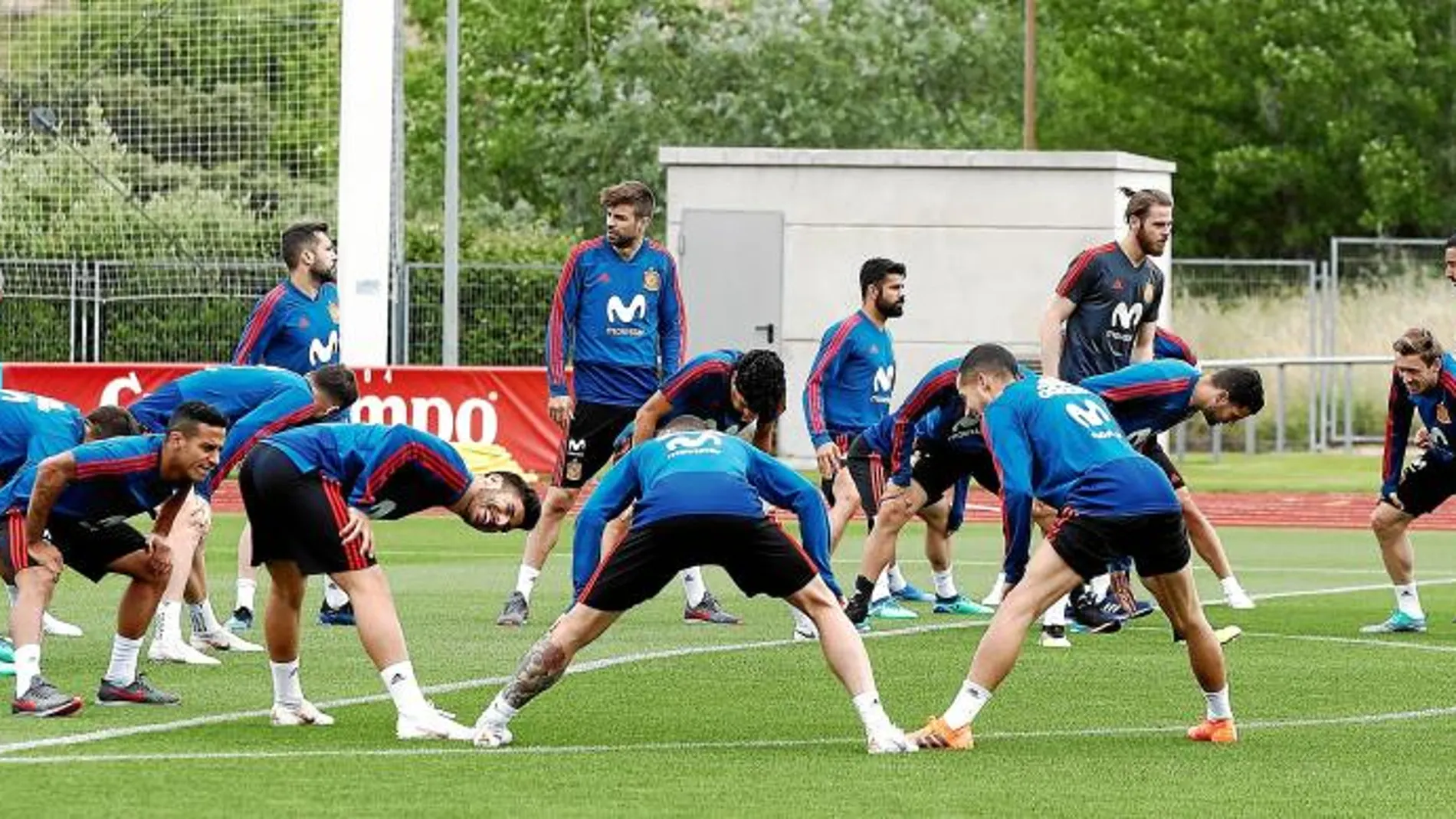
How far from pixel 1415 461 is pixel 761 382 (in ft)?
20.4

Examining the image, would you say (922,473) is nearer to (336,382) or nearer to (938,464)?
(938,464)

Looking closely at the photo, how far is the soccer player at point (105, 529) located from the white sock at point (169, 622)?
1422 mm

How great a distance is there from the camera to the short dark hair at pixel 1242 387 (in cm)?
1369

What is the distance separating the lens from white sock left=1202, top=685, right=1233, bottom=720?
12617 mm

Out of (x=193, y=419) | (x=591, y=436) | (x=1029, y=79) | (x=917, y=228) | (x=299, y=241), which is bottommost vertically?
(x=591, y=436)

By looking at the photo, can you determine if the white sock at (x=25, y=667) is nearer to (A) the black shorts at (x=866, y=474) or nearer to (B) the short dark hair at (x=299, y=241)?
(B) the short dark hair at (x=299, y=241)

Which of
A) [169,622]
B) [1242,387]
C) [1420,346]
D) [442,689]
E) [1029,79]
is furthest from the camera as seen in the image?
[1029,79]

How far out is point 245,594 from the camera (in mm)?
17281

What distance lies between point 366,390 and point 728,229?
6692 mm

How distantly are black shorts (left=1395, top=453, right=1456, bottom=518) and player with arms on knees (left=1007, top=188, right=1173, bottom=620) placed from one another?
164 centimetres

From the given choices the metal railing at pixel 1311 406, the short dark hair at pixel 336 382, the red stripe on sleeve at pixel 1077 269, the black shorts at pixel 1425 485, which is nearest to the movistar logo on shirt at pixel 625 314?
the red stripe on sleeve at pixel 1077 269

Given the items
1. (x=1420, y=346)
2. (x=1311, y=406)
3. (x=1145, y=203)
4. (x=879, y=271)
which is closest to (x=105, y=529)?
(x=879, y=271)

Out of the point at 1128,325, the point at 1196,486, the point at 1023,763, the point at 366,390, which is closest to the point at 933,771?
the point at 1023,763

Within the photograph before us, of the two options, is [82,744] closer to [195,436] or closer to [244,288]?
[195,436]
